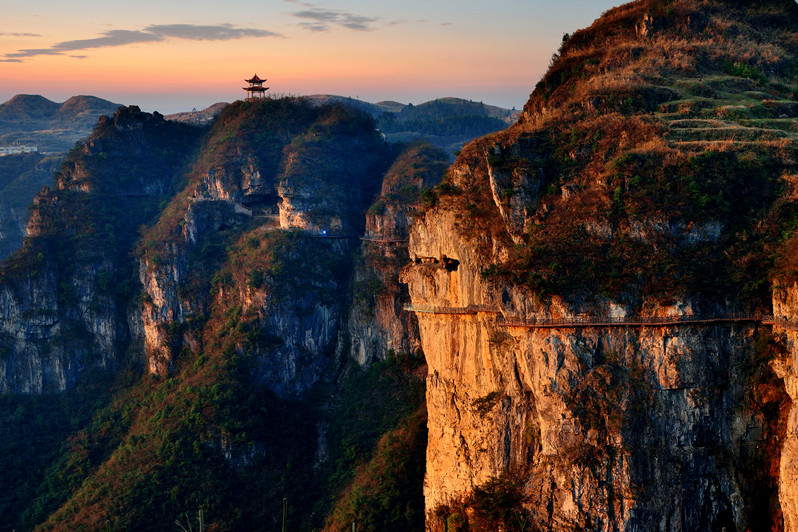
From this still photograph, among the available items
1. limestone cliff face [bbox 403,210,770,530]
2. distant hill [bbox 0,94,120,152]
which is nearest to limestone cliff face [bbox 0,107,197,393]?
limestone cliff face [bbox 403,210,770,530]

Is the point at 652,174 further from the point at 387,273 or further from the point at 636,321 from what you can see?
the point at 387,273

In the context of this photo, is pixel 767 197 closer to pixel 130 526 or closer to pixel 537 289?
pixel 537 289

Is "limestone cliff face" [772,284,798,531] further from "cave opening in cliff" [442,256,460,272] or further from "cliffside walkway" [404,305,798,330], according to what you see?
"cave opening in cliff" [442,256,460,272]

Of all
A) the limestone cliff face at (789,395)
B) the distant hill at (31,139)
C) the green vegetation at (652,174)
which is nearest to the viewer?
the limestone cliff face at (789,395)

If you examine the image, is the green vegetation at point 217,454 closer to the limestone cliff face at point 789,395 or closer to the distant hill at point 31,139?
the limestone cliff face at point 789,395

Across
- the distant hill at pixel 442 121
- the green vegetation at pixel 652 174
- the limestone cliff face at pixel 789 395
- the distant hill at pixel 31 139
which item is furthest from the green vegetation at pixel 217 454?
the distant hill at pixel 442 121
